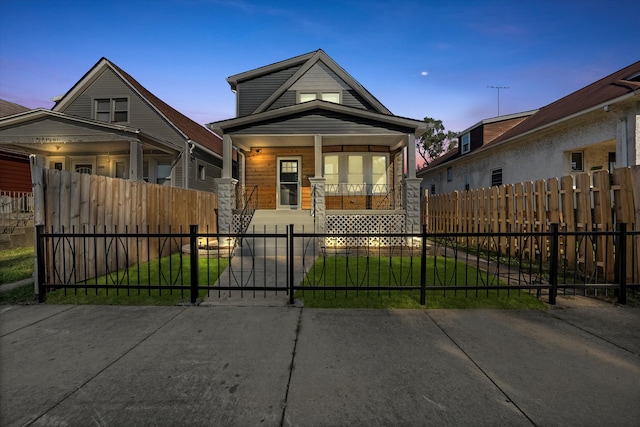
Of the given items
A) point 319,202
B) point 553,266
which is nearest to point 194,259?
point 553,266

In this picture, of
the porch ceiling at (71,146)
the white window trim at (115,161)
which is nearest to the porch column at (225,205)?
the porch ceiling at (71,146)

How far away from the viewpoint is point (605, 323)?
415 centimetres

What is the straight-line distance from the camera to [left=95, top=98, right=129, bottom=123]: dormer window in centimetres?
1769

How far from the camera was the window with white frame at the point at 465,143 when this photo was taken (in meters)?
21.1

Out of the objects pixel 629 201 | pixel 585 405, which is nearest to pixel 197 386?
pixel 585 405

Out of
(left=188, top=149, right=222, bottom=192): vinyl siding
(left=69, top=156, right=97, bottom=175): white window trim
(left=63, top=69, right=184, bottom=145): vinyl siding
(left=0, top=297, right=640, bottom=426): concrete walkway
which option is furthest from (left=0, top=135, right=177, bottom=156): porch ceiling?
(left=0, top=297, right=640, bottom=426): concrete walkway

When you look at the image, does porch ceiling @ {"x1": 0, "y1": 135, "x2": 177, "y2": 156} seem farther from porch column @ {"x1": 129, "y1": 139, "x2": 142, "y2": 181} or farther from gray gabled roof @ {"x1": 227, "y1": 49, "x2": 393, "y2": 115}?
gray gabled roof @ {"x1": 227, "y1": 49, "x2": 393, "y2": 115}

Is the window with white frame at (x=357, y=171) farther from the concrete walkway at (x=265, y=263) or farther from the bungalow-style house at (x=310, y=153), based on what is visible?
the concrete walkway at (x=265, y=263)

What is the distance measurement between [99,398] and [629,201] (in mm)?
8526

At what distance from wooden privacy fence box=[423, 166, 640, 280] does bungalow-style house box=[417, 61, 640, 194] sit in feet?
13.8

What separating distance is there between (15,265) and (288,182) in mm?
9965

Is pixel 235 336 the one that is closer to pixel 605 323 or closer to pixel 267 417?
pixel 267 417

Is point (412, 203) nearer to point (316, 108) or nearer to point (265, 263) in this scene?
point (316, 108)

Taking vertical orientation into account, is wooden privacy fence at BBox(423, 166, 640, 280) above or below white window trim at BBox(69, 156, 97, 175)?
below
